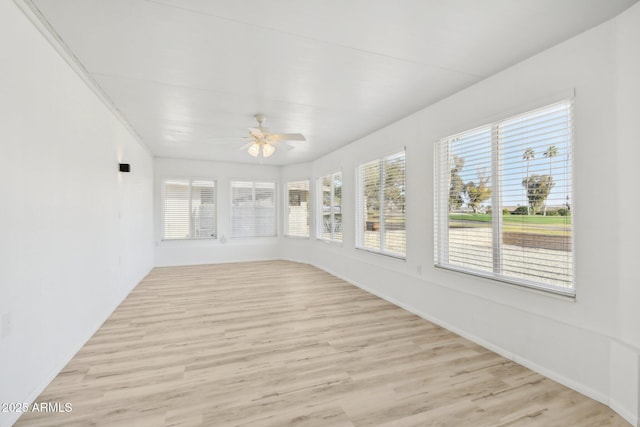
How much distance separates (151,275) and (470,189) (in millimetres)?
6193

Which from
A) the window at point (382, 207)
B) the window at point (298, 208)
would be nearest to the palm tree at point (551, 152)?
the window at point (382, 207)

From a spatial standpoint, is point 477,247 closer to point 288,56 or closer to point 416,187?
point 416,187

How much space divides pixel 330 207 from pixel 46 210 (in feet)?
16.4

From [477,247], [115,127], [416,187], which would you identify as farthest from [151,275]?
[477,247]

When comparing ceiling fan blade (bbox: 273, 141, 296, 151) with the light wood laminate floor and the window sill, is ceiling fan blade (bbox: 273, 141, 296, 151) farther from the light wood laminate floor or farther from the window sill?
the light wood laminate floor

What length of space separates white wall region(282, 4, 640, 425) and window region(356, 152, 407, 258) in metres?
1.17

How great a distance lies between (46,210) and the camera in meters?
2.26

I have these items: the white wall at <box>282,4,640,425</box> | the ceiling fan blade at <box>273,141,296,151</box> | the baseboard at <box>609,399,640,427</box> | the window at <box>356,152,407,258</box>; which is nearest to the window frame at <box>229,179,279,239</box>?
the ceiling fan blade at <box>273,141,296,151</box>

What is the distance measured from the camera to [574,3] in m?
1.91

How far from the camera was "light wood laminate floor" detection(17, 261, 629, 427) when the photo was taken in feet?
6.49

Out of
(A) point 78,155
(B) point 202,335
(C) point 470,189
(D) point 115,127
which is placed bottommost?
(B) point 202,335

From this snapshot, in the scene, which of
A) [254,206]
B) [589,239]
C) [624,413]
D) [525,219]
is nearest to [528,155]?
[525,219]

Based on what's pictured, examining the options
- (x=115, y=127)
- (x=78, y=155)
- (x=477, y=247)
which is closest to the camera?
(x=78, y=155)

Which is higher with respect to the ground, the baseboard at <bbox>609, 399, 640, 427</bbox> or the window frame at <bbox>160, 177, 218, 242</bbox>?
the window frame at <bbox>160, 177, 218, 242</bbox>
